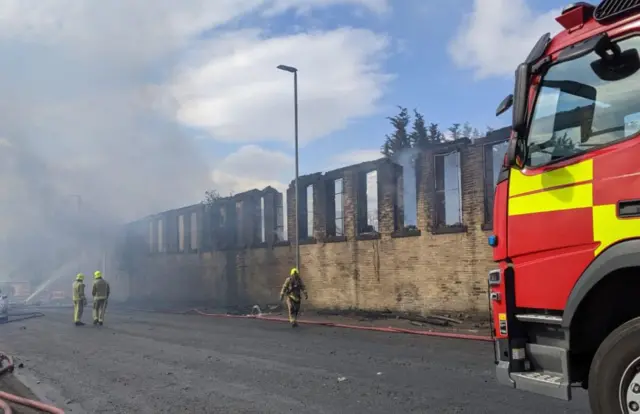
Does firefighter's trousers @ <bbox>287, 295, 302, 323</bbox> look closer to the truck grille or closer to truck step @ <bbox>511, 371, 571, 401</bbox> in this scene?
truck step @ <bbox>511, 371, 571, 401</bbox>

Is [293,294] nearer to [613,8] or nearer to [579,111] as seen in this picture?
[579,111]

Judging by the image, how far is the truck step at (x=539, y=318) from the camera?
12.5 feet

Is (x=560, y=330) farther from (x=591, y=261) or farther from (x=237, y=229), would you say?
(x=237, y=229)

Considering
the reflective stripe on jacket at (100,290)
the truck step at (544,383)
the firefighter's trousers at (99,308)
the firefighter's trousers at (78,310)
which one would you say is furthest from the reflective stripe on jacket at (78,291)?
Result: the truck step at (544,383)

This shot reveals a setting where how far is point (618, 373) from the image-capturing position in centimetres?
333

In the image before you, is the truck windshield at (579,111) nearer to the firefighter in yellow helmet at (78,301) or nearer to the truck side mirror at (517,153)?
the truck side mirror at (517,153)

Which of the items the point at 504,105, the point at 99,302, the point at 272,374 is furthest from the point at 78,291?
the point at 504,105

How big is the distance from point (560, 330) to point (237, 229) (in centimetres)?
2361

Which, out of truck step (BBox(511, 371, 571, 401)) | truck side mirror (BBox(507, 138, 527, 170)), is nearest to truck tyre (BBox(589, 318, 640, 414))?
truck step (BBox(511, 371, 571, 401))

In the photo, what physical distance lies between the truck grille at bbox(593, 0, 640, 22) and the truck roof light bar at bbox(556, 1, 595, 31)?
0.49 feet

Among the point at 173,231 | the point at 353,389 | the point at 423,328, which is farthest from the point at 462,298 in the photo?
the point at 173,231

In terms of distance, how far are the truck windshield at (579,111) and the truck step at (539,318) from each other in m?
1.01

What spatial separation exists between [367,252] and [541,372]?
14.9 metres

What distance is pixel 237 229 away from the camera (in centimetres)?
2684
